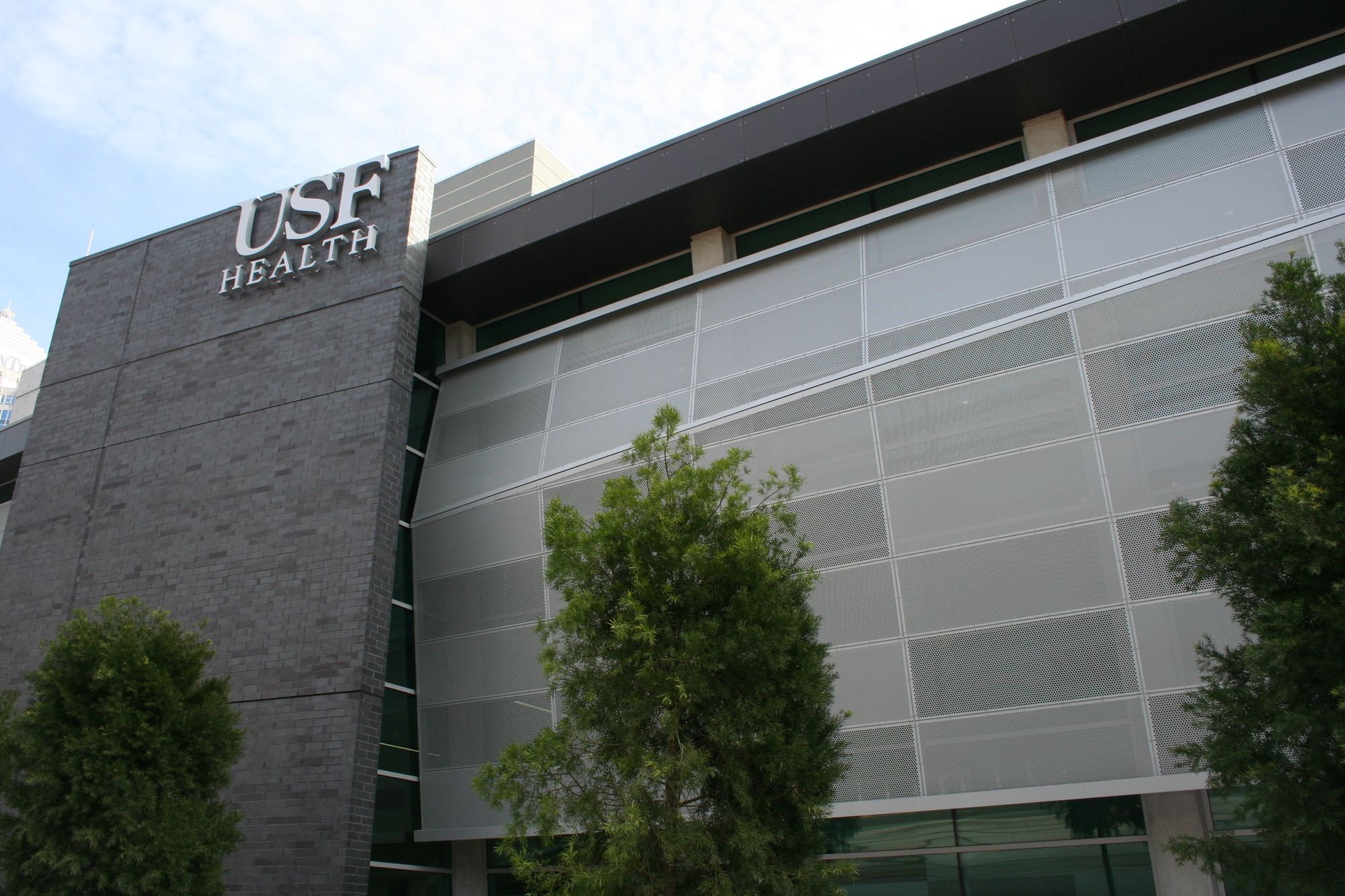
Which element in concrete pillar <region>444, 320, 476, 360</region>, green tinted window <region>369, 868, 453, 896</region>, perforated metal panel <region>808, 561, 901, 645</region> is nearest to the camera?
perforated metal panel <region>808, 561, 901, 645</region>

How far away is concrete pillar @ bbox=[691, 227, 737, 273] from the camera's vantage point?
18766mm

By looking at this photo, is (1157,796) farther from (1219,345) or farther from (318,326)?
(318,326)

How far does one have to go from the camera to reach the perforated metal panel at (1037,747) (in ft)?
40.5

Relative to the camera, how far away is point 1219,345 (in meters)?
13.1

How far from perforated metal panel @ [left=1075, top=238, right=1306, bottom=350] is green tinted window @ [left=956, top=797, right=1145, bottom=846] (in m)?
5.83

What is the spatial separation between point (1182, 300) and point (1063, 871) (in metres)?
7.35

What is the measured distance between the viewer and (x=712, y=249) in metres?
18.9

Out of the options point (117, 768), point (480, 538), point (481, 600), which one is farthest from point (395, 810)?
point (117, 768)

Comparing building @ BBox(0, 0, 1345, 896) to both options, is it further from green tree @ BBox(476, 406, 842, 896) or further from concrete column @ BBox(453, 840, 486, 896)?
green tree @ BBox(476, 406, 842, 896)

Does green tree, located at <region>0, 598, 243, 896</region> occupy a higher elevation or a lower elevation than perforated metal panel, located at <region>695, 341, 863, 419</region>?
lower

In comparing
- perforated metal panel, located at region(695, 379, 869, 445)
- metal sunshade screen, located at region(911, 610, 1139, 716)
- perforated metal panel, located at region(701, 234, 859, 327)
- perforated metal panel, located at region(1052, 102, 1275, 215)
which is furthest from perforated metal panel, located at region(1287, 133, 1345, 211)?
perforated metal panel, located at region(695, 379, 869, 445)

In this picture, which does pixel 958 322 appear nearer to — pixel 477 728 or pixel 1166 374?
pixel 1166 374

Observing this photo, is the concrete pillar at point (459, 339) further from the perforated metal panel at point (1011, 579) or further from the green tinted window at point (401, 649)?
the perforated metal panel at point (1011, 579)

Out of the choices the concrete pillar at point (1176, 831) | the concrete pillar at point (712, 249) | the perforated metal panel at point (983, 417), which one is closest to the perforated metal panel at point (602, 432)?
the concrete pillar at point (712, 249)
